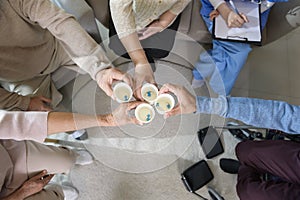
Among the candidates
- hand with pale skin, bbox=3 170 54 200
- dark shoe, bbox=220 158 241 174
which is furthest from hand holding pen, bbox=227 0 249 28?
hand with pale skin, bbox=3 170 54 200

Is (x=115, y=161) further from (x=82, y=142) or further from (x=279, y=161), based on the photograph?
(x=279, y=161)

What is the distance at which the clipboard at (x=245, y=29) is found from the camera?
126 cm

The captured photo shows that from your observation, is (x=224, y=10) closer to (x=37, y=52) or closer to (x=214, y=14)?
(x=214, y=14)

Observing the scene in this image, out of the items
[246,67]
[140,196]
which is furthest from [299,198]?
[246,67]

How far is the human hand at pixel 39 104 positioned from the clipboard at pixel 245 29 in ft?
2.39

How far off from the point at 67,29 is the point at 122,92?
31 cm

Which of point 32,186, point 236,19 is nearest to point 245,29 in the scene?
point 236,19

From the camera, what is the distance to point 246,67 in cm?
169

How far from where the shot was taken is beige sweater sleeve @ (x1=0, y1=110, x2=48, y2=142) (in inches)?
33.9

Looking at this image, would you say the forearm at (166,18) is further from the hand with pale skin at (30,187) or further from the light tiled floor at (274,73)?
the hand with pale skin at (30,187)

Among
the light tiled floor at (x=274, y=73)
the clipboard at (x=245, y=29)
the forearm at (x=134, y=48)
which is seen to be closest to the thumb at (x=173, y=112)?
the forearm at (x=134, y=48)

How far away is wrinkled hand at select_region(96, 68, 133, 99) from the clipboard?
0.48 meters

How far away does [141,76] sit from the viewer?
1.03m

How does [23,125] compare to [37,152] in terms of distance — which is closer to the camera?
[23,125]
